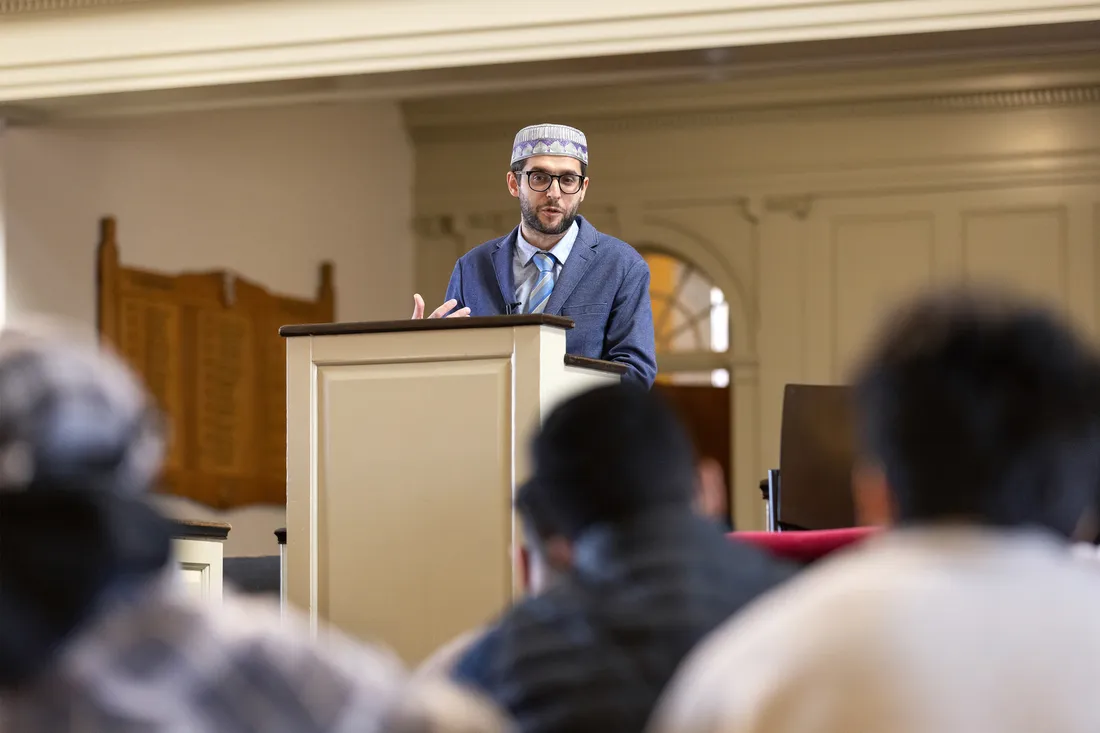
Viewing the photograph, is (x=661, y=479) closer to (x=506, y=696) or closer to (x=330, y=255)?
(x=506, y=696)

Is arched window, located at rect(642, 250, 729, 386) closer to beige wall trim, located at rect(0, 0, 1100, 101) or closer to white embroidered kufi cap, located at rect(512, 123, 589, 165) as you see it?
beige wall trim, located at rect(0, 0, 1100, 101)

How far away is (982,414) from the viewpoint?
1382mm

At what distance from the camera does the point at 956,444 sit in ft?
4.51

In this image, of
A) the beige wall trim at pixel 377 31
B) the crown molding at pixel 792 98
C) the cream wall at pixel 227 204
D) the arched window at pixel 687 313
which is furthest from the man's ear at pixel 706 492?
the arched window at pixel 687 313

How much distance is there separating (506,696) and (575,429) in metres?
0.29

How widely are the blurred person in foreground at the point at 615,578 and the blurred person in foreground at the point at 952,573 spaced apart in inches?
8.0

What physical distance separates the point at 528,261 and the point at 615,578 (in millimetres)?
3197

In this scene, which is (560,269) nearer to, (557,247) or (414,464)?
(557,247)

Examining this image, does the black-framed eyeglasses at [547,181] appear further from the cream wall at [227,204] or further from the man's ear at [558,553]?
the cream wall at [227,204]

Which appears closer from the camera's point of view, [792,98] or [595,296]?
[595,296]

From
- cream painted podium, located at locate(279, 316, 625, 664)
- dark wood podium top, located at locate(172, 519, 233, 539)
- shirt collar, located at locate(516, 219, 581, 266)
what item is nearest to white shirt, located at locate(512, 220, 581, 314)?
shirt collar, located at locate(516, 219, 581, 266)

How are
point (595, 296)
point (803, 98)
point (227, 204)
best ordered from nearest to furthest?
point (595, 296)
point (227, 204)
point (803, 98)

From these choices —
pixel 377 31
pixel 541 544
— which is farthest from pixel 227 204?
pixel 541 544

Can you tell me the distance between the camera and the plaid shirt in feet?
4.26
